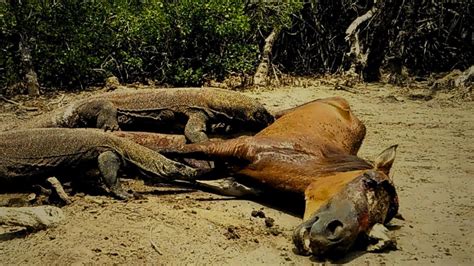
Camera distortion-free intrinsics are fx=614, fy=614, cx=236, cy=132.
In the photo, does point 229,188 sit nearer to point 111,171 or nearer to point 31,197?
point 111,171

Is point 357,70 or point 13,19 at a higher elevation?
point 13,19

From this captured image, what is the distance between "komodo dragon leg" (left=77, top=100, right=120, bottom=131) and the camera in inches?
270

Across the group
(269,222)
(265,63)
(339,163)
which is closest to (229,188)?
(269,222)

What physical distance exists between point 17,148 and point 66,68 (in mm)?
4695

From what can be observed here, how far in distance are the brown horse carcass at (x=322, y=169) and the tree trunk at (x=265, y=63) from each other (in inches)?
175

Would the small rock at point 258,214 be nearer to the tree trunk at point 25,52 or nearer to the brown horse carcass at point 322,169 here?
the brown horse carcass at point 322,169

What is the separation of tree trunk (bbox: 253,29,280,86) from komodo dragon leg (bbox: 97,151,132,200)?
17.6 ft

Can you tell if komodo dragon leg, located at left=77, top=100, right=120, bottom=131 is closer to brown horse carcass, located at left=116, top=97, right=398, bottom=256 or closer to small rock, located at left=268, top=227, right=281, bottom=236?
brown horse carcass, located at left=116, top=97, right=398, bottom=256

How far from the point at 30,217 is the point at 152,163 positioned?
1417 millimetres

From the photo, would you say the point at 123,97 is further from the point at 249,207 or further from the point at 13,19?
the point at 13,19

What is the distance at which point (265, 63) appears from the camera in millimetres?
11414

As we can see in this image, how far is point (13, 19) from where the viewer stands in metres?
9.91

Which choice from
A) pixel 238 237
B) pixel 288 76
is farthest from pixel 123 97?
pixel 288 76

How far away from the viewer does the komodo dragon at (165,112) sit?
22.4 ft
